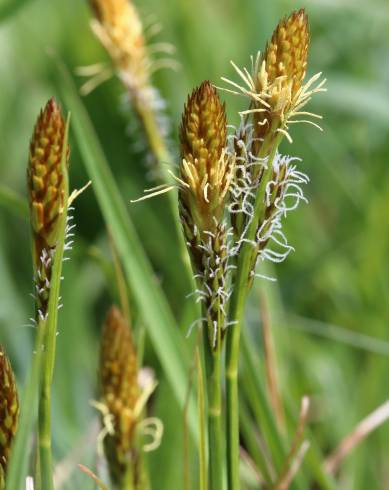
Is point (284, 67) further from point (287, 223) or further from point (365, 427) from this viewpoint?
point (287, 223)

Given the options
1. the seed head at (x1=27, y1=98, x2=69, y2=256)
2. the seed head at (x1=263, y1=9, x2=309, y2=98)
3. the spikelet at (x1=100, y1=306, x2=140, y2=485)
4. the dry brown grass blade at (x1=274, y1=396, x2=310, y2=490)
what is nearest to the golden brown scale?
the seed head at (x1=263, y1=9, x2=309, y2=98)

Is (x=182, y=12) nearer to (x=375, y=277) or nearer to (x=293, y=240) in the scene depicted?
(x=293, y=240)

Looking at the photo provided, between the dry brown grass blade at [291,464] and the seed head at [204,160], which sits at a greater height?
the seed head at [204,160]

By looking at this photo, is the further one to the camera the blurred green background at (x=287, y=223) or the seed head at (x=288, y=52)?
the blurred green background at (x=287, y=223)

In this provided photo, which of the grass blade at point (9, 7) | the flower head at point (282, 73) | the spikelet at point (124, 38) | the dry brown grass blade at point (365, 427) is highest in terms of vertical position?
the grass blade at point (9, 7)

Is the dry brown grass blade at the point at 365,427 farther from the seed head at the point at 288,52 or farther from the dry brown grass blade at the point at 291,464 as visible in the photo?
the seed head at the point at 288,52

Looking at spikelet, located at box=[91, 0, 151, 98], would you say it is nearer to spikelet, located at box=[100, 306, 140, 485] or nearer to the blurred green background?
the blurred green background

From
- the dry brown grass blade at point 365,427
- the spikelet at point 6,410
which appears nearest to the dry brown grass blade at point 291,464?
the dry brown grass blade at point 365,427

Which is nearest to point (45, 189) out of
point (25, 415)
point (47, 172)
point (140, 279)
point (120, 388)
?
point (47, 172)
